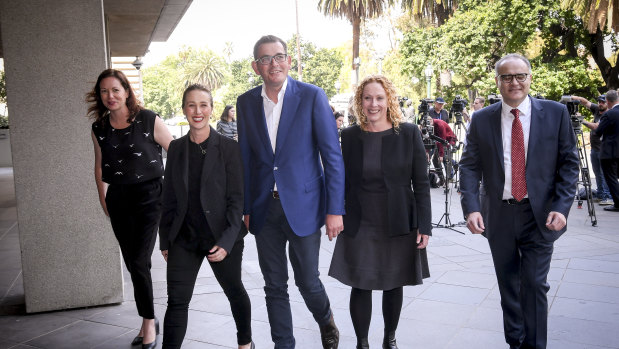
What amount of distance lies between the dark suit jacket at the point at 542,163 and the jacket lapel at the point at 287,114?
1.13m

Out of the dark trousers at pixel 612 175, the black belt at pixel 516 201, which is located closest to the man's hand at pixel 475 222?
the black belt at pixel 516 201

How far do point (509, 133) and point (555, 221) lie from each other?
1.88 feet

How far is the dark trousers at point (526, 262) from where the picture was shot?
3098 millimetres

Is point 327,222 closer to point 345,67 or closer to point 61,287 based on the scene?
point 61,287

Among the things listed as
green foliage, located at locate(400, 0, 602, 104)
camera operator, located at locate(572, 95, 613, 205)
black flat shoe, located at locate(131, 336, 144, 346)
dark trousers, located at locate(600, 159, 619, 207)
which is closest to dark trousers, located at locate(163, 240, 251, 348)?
black flat shoe, located at locate(131, 336, 144, 346)

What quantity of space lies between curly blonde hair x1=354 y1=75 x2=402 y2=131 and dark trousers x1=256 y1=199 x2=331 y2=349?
0.73 metres

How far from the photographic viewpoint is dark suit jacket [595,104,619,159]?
8.45 metres

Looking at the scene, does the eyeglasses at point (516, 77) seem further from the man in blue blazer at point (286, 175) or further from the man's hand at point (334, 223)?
the man's hand at point (334, 223)

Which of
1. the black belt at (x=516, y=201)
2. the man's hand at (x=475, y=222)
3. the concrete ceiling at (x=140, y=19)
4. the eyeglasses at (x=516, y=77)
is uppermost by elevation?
the concrete ceiling at (x=140, y=19)

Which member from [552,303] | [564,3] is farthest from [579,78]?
[552,303]

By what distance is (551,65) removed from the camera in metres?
20.1

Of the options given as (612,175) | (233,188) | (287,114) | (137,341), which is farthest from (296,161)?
(612,175)

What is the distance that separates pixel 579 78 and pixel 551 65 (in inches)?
45.9

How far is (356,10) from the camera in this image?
2994 centimetres
